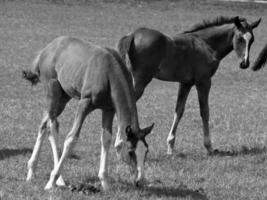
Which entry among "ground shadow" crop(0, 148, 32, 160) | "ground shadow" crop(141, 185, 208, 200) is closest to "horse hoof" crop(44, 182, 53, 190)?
"ground shadow" crop(141, 185, 208, 200)

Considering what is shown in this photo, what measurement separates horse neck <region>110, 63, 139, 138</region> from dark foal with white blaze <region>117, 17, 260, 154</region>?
8.23 feet

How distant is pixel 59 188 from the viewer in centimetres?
760

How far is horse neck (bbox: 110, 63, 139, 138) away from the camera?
24.1ft

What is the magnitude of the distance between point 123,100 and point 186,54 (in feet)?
11.3

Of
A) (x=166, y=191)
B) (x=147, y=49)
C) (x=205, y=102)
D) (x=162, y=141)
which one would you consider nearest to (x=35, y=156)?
(x=166, y=191)

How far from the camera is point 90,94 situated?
25.0 feet

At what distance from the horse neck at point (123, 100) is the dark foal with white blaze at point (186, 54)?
251 cm

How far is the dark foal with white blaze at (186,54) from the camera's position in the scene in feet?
33.8

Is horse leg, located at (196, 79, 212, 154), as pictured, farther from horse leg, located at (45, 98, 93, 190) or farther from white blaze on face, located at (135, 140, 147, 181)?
white blaze on face, located at (135, 140, 147, 181)

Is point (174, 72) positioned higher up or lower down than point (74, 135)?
lower down

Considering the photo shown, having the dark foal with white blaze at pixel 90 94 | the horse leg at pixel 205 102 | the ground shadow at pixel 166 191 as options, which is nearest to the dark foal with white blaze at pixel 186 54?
the horse leg at pixel 205 102

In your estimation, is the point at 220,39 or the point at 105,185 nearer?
the point at 105,185

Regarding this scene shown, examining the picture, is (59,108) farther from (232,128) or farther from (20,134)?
(232,128)

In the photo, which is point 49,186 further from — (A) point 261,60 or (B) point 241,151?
(A) point 261,60
